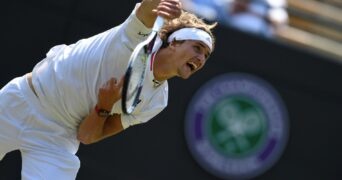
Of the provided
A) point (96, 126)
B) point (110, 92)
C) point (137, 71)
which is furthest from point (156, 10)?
point (96, 126)

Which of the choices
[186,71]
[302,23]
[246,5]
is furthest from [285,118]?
[186,71]

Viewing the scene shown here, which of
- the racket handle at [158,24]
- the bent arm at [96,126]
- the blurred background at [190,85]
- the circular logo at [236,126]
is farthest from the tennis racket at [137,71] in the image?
the circular logo at [236,126]

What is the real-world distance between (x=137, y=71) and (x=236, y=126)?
3.18 m

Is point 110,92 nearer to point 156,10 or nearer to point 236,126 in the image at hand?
point 156,10

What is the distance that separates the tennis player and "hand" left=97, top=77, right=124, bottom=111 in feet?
0.04

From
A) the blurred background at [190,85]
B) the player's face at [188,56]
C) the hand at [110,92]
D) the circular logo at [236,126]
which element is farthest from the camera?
the circular logo at [236,126]

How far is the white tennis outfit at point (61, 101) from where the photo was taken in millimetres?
4289

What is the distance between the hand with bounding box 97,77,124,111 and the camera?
13.3ft

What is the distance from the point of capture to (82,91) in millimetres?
4344

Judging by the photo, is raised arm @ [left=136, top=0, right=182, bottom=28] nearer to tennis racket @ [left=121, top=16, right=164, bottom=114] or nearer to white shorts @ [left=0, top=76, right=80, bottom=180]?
tennis racket @ [left=121, top=16, right=164, bottom=114]

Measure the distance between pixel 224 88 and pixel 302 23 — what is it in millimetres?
1931

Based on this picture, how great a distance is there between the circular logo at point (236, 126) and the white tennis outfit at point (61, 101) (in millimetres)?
2436

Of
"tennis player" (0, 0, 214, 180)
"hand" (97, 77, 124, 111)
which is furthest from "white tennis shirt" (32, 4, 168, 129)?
"hand" (97, 77, 124, 111)

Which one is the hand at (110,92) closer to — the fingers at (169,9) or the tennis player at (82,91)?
the tennis player at (82,91)
